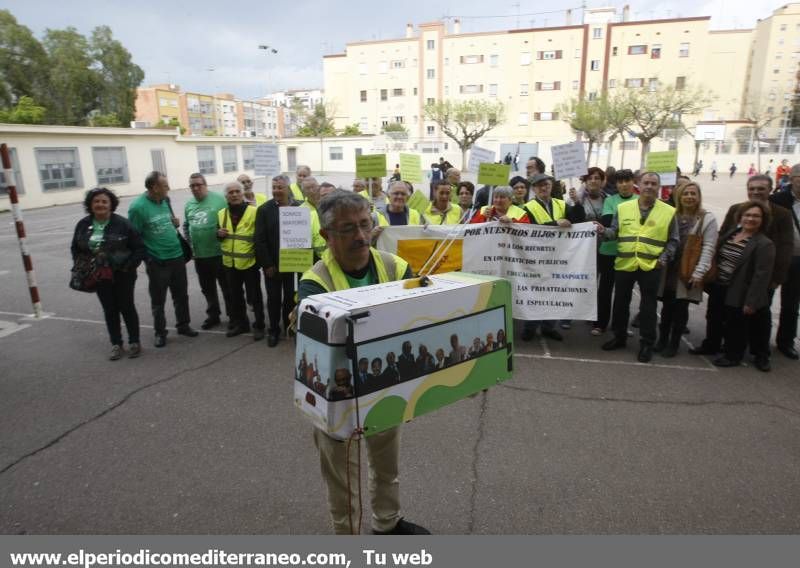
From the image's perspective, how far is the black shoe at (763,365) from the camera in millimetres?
5191

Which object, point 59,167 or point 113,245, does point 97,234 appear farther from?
point 59,167

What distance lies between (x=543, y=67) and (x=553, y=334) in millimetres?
59639

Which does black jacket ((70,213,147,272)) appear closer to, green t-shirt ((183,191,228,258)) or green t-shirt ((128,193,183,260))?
green t-shirt ((128,193,183,260))

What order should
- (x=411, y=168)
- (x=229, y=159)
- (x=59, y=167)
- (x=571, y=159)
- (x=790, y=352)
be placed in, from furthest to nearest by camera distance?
(x=229, y=159)
(x=59, y=167)
(x=411, y=168)
(x=571, y=159)
(x=790, y=352)

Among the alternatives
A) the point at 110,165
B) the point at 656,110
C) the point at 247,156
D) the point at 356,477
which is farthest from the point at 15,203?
the point at 656,110

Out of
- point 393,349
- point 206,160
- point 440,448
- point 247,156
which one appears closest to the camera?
point 393,349

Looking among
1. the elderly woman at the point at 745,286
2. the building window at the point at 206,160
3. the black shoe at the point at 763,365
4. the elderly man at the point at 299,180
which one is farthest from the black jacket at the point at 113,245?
the building window at the point at 206,160

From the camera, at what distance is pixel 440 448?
383 centimetres

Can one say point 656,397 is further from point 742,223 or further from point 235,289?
point 235,289

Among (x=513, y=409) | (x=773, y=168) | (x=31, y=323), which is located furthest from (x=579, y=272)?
(x=773, y=168)

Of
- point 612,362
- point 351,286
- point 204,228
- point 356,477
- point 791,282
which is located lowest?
point 612,362

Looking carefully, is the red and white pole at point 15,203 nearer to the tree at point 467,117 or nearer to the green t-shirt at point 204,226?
the green t-shirt at point 204,226

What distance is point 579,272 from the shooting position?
5.80 metres

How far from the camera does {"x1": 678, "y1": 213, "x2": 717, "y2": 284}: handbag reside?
531cm
